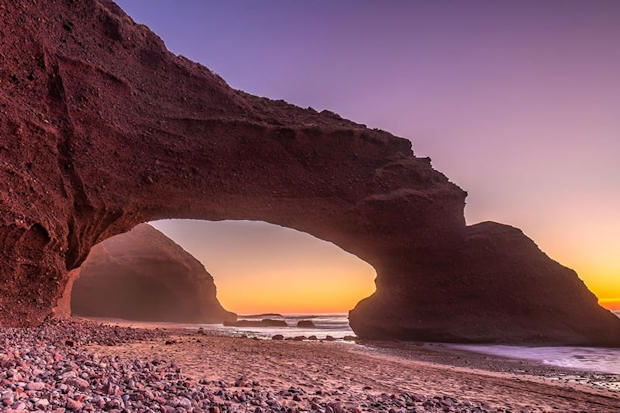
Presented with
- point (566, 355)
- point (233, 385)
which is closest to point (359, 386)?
point (233, 385)

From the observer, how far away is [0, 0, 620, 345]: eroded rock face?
1209cm

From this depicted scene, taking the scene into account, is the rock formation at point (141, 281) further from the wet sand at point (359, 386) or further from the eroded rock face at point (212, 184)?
the wet sand at point (359, 386)

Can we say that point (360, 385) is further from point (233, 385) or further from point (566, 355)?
point (566, 355)

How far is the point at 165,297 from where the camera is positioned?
43.4m

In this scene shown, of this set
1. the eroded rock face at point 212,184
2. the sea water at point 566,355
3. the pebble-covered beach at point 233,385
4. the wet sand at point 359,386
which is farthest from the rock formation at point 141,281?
the wet sand at point 359,386

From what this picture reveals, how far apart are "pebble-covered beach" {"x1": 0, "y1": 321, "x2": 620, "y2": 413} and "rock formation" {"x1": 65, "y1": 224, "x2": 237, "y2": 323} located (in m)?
32.6

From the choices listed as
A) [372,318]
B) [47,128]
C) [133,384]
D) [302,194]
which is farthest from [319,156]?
[133,384]

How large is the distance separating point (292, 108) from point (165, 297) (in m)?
30.8

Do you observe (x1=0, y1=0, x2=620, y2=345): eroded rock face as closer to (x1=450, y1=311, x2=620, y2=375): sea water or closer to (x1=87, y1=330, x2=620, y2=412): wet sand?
(x1=450, y1=311, x2=620, y2=375): sea water

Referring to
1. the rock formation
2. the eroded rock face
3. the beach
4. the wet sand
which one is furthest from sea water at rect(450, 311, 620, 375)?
the rock formation

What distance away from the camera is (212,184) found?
55.2 feet

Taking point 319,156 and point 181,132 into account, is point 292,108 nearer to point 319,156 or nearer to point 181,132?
point 319,156

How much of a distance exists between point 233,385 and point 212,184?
12083 millimetres

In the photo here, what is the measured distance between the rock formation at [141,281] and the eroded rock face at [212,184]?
2538cm
